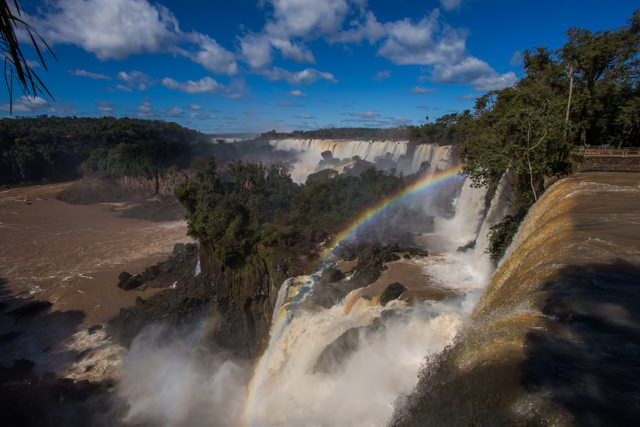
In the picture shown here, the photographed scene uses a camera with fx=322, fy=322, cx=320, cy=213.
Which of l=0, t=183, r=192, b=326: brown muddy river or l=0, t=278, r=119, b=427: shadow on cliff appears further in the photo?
l=0, t=183, r=192, b=326: brown muddy river

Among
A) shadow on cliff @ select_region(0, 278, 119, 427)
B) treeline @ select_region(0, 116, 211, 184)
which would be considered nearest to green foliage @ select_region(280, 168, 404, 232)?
shadow on cliff @ select_region(0, 278, 119, 427)

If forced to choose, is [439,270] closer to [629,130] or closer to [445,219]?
[445,219]

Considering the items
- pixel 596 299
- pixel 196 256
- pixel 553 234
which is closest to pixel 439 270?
pixel 553 234

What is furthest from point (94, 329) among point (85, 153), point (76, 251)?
point (85, 153)

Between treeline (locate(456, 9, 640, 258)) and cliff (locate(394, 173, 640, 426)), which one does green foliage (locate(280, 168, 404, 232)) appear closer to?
treeline (locate(456, 9, 640, 258))

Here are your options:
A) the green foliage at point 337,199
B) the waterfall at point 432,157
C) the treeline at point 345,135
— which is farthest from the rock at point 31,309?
the treeline at point 345,135

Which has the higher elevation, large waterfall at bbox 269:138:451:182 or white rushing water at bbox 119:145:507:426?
large waterfall at bbox 269:138:451:182

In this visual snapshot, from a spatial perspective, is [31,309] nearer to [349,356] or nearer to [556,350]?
[349,356]

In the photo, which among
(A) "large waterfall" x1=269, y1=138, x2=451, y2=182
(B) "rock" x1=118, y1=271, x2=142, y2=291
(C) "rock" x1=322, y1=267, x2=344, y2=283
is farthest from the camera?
(A) "large waterfall" x1=269, y1=138, x2=451, y2=182

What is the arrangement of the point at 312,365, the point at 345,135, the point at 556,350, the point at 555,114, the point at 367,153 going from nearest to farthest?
1. the point at 556,350
2. the point at 312,365
3. the point at 555,114
4. the point at 367,153
5. the point at 345,135
